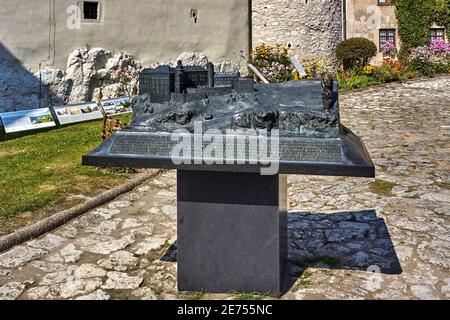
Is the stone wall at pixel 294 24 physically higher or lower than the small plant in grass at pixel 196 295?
higher

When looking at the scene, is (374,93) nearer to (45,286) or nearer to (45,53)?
(45,53)

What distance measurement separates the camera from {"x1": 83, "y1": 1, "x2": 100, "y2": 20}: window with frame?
559 inches

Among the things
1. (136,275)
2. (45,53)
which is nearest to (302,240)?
(136,275)

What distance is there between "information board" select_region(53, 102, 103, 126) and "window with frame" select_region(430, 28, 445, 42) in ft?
52.5

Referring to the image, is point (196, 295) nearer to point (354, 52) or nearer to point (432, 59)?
point (354, 52)

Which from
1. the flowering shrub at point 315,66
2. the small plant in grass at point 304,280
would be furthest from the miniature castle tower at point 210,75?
the flowering shrub at point 315,66

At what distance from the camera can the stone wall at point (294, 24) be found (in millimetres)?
17906

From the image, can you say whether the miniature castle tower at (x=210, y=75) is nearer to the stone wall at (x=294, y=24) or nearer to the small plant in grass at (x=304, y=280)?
the small plant in grass at (x=304, y=280)

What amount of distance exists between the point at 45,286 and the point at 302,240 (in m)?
2.53

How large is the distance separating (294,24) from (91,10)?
743 cm

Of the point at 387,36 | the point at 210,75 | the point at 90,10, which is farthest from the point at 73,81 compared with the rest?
the point at 387,36

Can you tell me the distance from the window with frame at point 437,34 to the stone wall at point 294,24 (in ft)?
19.5

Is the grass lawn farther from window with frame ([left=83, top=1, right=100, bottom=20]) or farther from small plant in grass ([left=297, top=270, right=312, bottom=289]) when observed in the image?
window with frame ([left=83, top=1, right=100, bottom=20])
